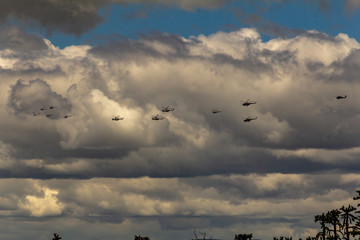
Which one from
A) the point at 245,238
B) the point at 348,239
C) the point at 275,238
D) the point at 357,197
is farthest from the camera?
the point at 275,238

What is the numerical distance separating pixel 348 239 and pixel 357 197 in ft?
79.3

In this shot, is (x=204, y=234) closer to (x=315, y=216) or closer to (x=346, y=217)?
(x=346, y=217)

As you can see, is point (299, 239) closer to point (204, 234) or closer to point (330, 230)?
point (330, 230)

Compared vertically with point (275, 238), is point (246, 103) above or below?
above

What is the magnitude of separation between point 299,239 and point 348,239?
241ft

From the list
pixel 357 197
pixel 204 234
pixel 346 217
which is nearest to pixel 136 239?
pixel 346 217

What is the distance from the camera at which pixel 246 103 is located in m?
132

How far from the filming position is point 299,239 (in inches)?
7854

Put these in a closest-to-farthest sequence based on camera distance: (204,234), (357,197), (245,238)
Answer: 1. (204,234)
2. (357,197)
3. (245,238)

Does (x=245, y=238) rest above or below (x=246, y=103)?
below

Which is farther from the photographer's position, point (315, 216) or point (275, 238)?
point (275, 238)

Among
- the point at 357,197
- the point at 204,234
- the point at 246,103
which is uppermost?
the point at 246,103

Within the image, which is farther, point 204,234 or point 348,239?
point 348,239

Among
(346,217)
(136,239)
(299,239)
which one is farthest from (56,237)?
(346,217)
